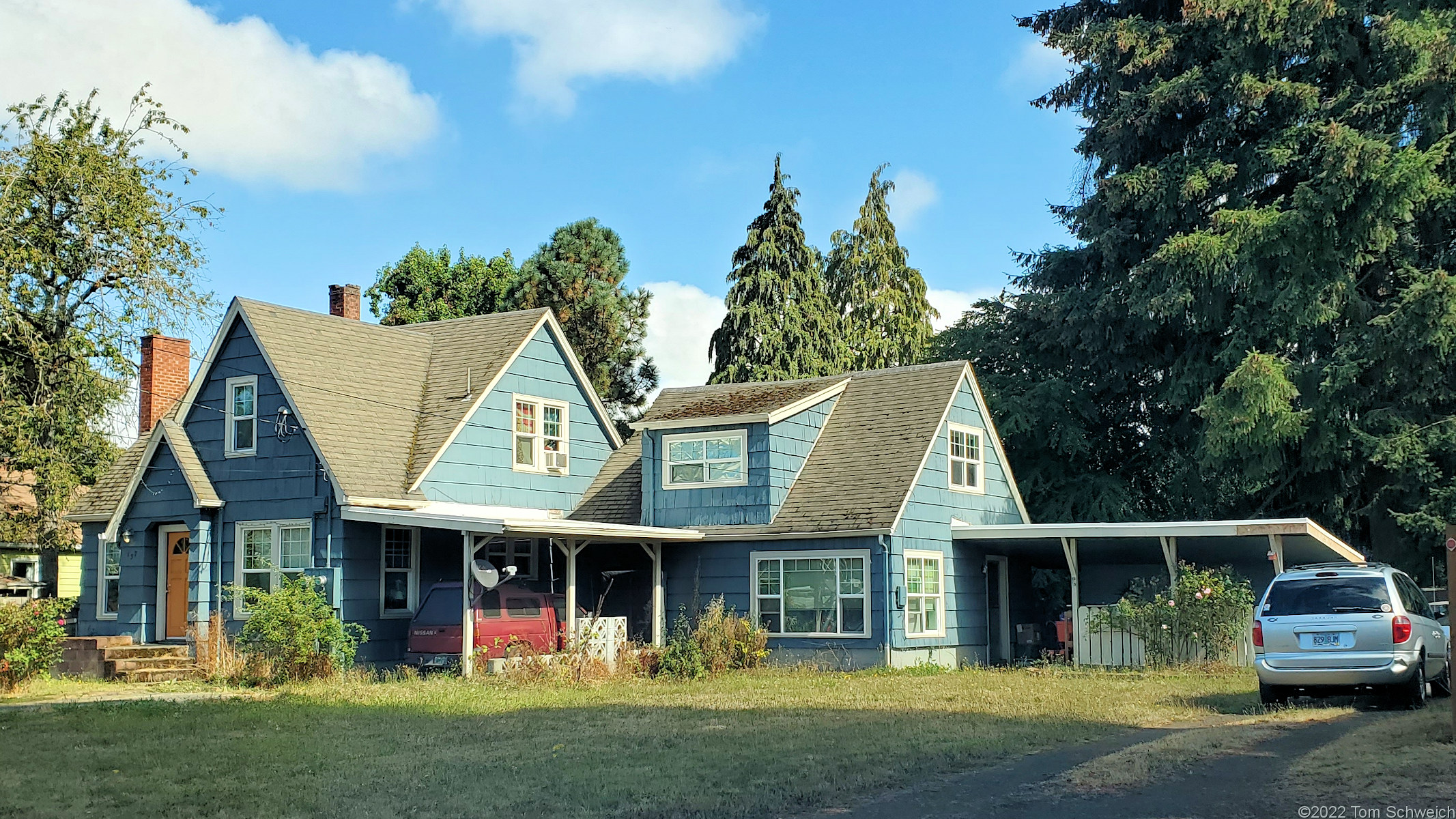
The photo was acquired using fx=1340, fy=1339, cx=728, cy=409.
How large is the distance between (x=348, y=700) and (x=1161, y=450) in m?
25.1

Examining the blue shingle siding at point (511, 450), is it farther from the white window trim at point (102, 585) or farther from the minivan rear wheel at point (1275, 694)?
the minivan rear wheel at point (1275, 694)

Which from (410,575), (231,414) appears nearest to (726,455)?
(410,575)

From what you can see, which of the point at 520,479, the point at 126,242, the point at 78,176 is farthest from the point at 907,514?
the point at 78,176

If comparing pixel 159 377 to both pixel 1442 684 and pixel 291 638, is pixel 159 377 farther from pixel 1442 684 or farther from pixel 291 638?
pixel 1442 684

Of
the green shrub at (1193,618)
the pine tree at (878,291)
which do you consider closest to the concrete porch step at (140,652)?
the green shrub at (1193,618)

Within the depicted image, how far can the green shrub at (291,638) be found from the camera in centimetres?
2161

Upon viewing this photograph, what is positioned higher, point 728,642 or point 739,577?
point 739,577

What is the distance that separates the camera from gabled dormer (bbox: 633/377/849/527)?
26.3m

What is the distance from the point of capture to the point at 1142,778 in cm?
1082

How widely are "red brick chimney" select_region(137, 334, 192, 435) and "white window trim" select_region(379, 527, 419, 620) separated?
787cm

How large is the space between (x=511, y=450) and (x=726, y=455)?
450 cm

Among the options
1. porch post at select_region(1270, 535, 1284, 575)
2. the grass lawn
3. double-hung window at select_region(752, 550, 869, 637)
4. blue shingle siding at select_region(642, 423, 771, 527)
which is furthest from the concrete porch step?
porch post at select_region(1270, 535, 1284, 575)

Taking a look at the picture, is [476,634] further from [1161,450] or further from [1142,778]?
[1161,450]

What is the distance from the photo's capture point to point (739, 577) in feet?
85.8
